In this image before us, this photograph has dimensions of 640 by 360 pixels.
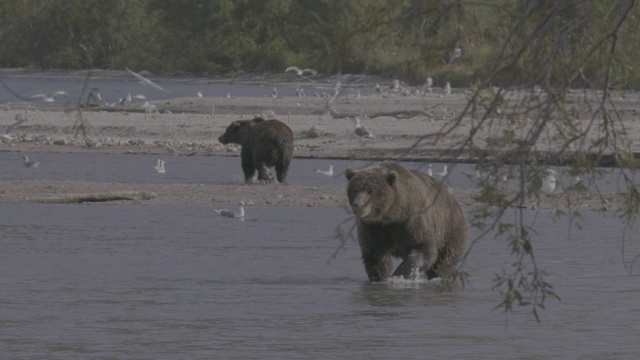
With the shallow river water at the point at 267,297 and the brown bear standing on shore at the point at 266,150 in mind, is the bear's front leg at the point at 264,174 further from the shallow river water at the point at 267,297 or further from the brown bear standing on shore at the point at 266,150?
the shallow river water at the point at 267,297

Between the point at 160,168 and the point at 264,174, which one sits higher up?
the point at 264,174

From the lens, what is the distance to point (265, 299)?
1052cm

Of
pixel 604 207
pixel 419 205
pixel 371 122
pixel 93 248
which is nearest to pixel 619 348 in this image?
pixel 419 205

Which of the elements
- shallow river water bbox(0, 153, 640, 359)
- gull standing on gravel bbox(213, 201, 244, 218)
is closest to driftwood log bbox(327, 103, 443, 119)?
gull standing on gravel bbox(213, 201, 244, 218)

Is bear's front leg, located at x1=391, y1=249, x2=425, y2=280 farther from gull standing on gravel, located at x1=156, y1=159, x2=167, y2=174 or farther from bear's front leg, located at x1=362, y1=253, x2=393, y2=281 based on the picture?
gull standing on gravel, located at x1=156, y1=159, x2=167, y2=174

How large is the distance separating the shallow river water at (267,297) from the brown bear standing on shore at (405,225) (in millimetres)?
272

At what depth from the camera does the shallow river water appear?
8820 mm

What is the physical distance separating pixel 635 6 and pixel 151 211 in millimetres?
11553

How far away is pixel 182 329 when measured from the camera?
934cm

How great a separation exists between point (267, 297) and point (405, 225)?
49.3 inches

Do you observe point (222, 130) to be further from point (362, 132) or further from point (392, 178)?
point (392, 178)

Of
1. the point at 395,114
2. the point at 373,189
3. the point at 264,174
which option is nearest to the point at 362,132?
the point at 395,114

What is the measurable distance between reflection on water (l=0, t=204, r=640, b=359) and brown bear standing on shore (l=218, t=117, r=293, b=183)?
2.98 meters

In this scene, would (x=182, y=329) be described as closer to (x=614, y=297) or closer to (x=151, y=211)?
(x=614, y=297)
